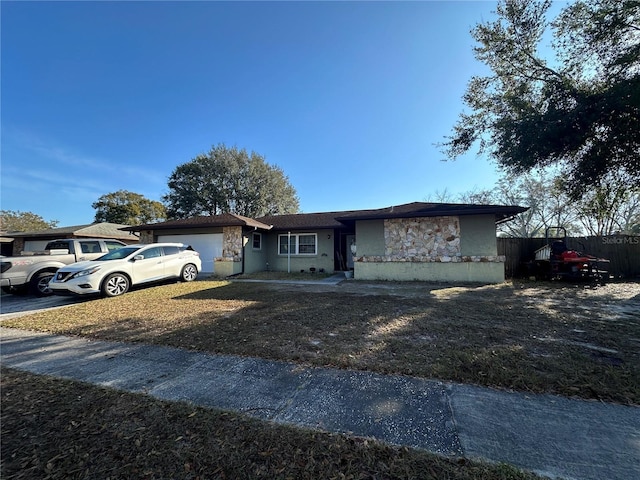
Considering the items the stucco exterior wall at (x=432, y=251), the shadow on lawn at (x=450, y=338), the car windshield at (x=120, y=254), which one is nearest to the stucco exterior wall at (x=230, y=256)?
the car windshield at (x=120, y=254)

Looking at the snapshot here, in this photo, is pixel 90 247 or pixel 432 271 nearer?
pixel 90 247

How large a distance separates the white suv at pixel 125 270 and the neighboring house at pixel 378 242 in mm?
2359

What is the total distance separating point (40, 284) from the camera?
28.9 ft

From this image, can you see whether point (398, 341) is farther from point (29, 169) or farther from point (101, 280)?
point (29, 169)

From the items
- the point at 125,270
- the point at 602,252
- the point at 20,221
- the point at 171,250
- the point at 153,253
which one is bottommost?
the point at 125,270

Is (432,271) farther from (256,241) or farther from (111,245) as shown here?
(111,245)

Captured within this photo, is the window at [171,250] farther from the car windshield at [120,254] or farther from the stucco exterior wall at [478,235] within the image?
the stucco exterior wall at [478,235]

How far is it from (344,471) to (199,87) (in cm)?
1282

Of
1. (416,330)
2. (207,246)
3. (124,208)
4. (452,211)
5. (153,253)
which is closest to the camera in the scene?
(416,330)

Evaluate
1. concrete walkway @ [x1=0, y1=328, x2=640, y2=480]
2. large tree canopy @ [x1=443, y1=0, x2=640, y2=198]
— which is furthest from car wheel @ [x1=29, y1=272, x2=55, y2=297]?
large tree canopy @ [x1=443, y1=0, x2=640, y2=198]

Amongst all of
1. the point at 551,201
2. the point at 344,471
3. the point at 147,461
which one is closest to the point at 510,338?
the point at 344,471

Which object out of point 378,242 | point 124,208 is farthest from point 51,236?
point 378,242

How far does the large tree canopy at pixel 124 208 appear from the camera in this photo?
30.3 meters

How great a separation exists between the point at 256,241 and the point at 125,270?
22.0ft
